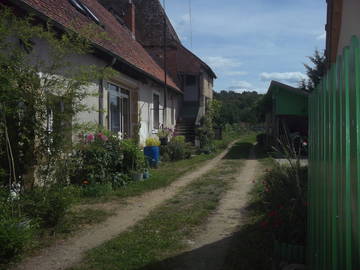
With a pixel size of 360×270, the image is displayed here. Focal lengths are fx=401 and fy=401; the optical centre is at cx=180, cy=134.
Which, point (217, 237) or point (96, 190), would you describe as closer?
point (217, 237)

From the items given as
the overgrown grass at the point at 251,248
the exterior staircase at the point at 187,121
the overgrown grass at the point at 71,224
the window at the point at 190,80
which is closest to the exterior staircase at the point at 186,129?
the exterior staircase at the point at 187,121

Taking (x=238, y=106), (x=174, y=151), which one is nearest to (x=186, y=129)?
(x=174, y=151)

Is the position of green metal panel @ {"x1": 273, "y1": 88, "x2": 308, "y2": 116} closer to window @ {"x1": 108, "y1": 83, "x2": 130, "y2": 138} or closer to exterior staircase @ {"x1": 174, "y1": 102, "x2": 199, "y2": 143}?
exterior staircase @ {"x1": 174, "y1": 102, "x2": 199, "y2": 143}

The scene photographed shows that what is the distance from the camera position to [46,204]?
5152mm

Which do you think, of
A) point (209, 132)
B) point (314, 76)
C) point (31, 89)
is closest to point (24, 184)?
point (31, 89)

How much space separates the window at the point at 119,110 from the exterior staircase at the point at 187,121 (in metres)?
8.10

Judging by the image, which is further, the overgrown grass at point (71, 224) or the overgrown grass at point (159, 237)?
the overgrown grass at point (71, 224)

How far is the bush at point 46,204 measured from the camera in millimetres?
5062

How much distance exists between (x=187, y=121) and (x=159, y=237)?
19096mm

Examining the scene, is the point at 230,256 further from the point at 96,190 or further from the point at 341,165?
the point at 96,190

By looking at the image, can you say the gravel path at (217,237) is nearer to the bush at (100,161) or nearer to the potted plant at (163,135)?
the bush at (100,161)

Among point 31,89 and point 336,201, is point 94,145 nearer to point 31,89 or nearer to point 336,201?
point 31,89

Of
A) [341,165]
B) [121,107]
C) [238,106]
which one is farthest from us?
[238,106]

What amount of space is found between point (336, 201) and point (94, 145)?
5.49 metres
